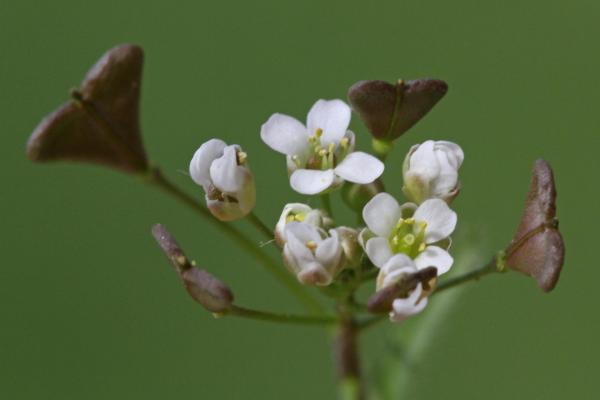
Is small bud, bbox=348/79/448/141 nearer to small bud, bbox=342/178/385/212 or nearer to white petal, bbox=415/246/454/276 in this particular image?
small bud, bbox=342/178/385/212

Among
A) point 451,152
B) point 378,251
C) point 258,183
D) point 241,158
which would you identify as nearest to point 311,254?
point 378,251

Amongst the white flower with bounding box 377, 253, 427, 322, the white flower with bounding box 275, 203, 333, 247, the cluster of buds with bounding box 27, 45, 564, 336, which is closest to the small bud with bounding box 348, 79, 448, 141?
the cluster of buds with bounding box 27, 45, 564, 336

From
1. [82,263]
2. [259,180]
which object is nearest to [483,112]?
[259,180]

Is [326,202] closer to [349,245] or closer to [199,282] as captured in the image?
[349,245]

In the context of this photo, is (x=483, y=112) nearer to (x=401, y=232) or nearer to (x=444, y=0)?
(x=444, y=0)

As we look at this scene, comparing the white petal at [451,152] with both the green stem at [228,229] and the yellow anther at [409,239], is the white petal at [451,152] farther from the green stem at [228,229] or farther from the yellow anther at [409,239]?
the green stem at [228,229]
